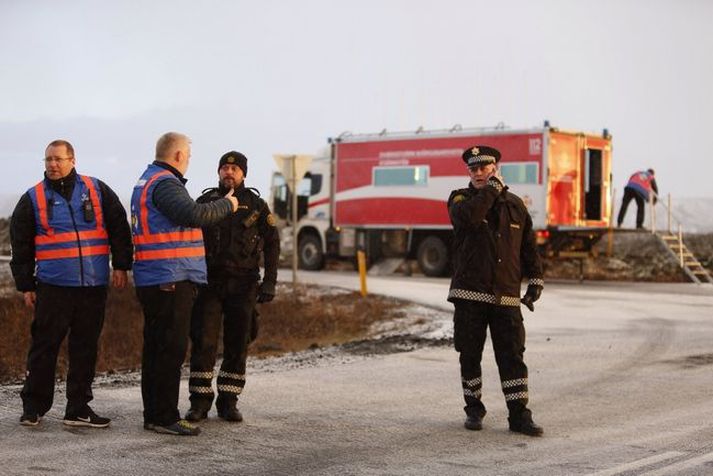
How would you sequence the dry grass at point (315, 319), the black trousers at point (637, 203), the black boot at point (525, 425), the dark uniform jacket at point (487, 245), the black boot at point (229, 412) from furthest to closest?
1. the black trousers at point (637, 203)
2. the dry grass at point (315, 319)
3. the black boot at point (229, 412)
4. the dark uniform jacket at point (487, 245)
5. the black boot at point (525, 425)

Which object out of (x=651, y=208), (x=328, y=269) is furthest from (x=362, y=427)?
(x=328, y=269)

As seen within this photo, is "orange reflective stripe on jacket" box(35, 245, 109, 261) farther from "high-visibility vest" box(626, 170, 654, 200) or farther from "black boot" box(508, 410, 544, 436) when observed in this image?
"high-visibility vest" box(626, 170, 654, 200)

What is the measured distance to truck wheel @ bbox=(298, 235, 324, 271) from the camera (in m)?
31.7

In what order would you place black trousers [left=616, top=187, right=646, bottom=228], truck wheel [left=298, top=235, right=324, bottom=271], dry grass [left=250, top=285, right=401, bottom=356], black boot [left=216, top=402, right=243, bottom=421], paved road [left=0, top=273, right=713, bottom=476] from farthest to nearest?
truck wheel [left=298, top=235, right=324, bottom=271], black trousers [left=616, top=187, right=646, bottom=228], dry grass [left=250, top=285, right=401, bottom=356], black boot [left=216, top=402, right=243, bottom=421], paved road [left=0, top=273, right=713, bottom=476]

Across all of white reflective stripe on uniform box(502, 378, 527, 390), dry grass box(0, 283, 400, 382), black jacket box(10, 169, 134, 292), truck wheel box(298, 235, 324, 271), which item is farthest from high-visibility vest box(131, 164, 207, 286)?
truck wheel box(298, 235, 324, 271)

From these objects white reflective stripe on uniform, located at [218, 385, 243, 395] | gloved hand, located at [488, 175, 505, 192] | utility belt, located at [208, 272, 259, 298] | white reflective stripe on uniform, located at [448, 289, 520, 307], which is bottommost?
white reflective stripe on uniform, located at [218, 385, 243, 395]

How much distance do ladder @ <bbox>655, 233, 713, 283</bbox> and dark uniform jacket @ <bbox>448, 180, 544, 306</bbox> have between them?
18.8 meters

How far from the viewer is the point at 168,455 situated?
6.83m

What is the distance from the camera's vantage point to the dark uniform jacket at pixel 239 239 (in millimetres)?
7965

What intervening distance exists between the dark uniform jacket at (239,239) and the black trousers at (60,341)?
734 millimetres

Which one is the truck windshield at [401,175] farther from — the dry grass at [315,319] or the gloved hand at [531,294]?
the gloved hand at [531,294]

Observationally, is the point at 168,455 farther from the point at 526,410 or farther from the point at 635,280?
the point at 635,280

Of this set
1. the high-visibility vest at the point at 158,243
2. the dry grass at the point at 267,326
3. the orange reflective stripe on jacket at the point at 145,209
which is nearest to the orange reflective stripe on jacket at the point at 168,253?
the high-visibility vest at the point at 158,243

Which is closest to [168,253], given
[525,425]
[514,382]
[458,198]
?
[458,198]
